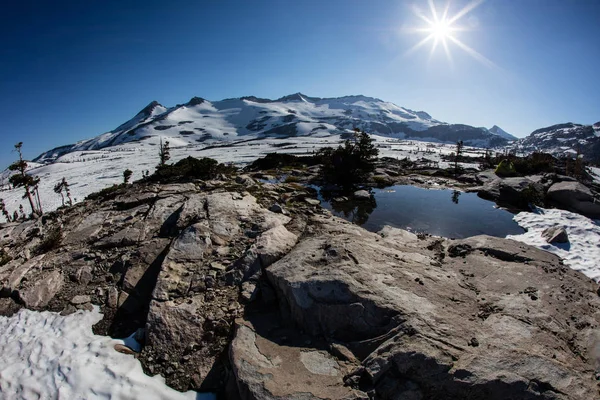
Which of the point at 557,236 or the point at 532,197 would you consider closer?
the point at 557,236

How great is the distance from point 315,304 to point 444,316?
8.99 ft

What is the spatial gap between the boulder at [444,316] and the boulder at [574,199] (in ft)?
37.4

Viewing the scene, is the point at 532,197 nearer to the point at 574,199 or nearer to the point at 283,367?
the point at 574,199

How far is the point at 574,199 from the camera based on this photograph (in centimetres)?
1784

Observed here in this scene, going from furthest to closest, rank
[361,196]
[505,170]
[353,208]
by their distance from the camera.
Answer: [505,170]
[361,196]
[353,208]

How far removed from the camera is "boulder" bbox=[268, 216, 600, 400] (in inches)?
179

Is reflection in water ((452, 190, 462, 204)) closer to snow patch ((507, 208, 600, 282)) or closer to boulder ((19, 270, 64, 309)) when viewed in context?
snow patch ((507, 208, 600, 282))

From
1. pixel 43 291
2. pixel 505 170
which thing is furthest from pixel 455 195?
pixel 43 291

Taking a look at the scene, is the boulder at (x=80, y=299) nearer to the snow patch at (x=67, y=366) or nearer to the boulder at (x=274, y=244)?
the snow patch at (x=67, y=366)

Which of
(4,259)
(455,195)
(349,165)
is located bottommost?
(4,259)

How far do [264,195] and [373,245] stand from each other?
7.60 meters

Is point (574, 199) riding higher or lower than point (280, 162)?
lower

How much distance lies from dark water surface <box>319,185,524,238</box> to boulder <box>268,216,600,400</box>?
5530mm

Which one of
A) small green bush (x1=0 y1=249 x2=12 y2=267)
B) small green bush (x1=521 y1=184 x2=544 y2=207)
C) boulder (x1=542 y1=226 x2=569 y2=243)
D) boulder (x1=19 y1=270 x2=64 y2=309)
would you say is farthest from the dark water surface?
small green bush (x1=0 y1=249 x2=12 y2=267)
